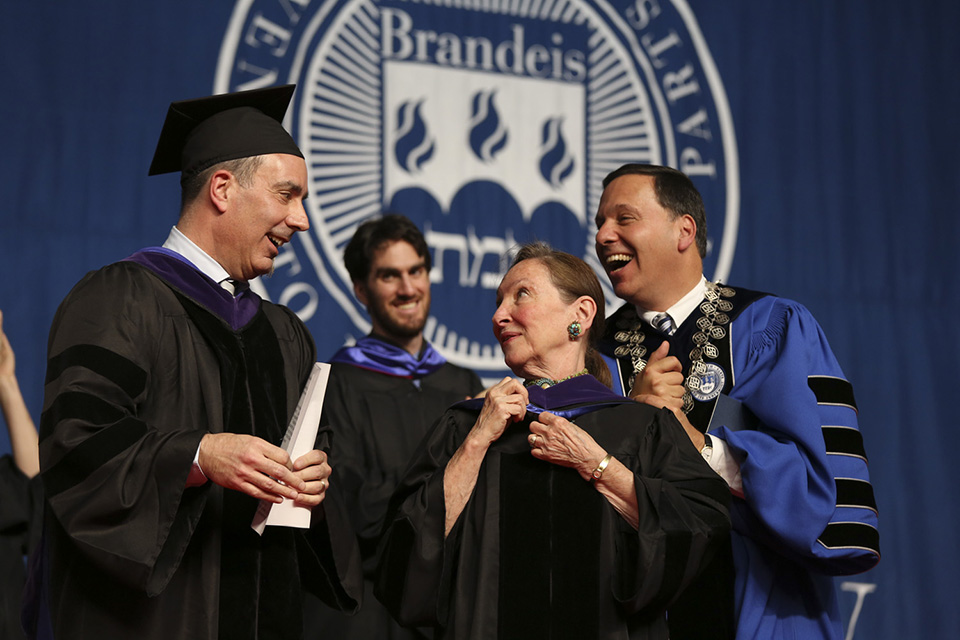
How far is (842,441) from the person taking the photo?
316cm

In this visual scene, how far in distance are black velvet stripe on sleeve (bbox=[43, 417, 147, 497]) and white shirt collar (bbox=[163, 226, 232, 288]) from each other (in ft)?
1.69

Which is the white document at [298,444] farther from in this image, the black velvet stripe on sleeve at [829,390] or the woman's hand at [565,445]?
the black velvet stripe on sleeve at [829,390]

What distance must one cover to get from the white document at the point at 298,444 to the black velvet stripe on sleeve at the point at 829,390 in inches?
55.3

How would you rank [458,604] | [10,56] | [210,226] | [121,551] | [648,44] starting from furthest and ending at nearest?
[648,44], [10,56], [210,226], [458,604], [121,551]

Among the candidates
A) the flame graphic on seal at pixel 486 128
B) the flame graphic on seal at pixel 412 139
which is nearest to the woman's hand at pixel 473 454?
the flame graphic on seal at pixel 412 139

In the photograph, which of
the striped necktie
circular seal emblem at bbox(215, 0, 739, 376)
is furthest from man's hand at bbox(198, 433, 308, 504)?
circular seal emblem at bbox(215, 0, 739, 376)

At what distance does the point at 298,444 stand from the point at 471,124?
3153 mm

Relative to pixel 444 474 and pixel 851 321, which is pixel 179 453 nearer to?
pixel 444 474

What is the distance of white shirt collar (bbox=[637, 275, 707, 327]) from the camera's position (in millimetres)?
3389

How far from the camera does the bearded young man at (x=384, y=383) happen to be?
390 cm

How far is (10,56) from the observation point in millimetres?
4625

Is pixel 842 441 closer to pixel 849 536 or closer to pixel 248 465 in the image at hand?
pixel 849 536

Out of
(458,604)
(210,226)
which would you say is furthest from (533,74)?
(458,604)

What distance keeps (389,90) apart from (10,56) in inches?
65.3
